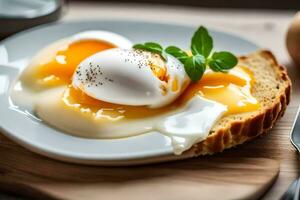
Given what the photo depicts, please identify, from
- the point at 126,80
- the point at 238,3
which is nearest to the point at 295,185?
the point at 126,80

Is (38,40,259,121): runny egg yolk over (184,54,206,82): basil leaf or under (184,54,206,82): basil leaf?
under

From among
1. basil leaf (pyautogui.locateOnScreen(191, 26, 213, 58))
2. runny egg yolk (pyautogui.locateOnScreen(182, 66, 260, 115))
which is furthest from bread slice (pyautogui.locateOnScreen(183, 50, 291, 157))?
basil leaf (pyautogui.locateOnScreen(191, 26, 213, 58))

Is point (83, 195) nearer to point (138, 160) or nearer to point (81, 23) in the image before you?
point (138, 160)

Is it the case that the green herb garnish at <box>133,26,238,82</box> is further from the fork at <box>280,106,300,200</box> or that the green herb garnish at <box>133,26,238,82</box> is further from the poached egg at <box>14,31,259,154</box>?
the fork at <box>280,106,300,200</box>

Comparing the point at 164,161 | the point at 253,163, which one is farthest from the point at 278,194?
the point at 164,161

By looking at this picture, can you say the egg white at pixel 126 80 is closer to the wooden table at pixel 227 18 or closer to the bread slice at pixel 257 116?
the bread slice at pixel 257 116

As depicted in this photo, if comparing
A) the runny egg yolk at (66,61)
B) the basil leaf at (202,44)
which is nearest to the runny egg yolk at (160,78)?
the runny egg yolk at (66,61)
